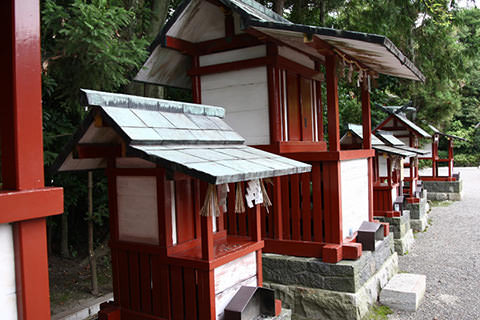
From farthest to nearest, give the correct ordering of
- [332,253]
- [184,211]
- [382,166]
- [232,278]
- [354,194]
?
[382,166], [354,194], [332,253], [184,211], [232,278]

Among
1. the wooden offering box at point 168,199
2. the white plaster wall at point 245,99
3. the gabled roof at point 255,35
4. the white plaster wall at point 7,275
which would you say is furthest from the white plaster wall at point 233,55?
the white plaster wall at point 7,275

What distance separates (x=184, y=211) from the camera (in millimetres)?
4387

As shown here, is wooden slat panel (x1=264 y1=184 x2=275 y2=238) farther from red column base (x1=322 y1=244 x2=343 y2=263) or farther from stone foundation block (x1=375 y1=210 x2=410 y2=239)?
stone foundation block (x1=375 y1=210 x2=410 y2=239)

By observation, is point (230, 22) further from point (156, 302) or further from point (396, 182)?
point (396, 182)

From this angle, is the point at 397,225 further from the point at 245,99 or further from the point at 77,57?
the point at 77,57

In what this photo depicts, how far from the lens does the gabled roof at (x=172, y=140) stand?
352 cm

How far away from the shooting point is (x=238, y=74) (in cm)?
671

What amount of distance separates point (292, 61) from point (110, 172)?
12.4 ft

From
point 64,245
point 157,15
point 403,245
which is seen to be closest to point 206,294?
point 64,245

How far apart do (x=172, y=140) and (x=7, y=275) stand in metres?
2.01

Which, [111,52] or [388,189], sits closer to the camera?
[111,52]

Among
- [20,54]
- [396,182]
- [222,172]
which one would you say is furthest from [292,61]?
[396,182]

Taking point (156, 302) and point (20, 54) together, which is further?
point (156, 302)

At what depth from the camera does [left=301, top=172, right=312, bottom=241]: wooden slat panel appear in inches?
250
